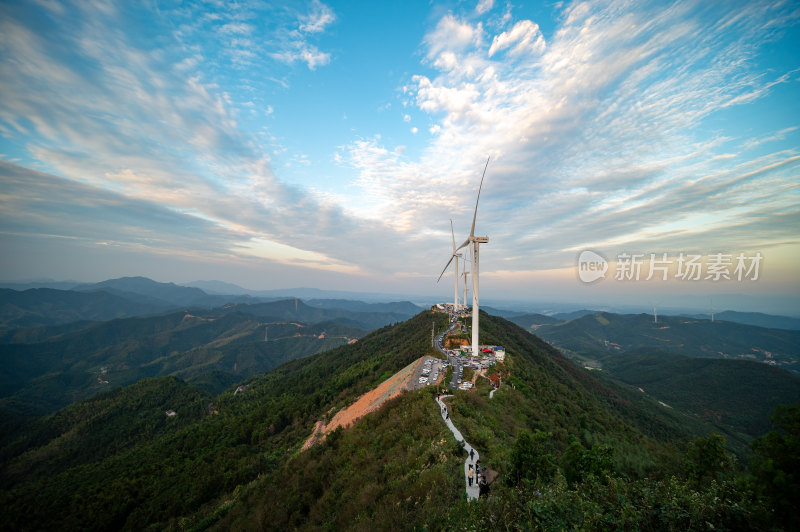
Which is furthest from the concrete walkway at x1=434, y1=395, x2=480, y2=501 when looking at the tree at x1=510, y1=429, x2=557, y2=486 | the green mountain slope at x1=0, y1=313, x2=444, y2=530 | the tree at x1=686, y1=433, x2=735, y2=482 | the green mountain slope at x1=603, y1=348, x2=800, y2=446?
the green mountain slope at x1=603, y1=348, x2=800, y2=446

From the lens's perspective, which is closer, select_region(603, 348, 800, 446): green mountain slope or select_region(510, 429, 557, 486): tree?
select_region(510, 429, 557, 486): tree

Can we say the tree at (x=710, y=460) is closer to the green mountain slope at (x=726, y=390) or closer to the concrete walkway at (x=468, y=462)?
the concrete walkway at (x=468, y=462)

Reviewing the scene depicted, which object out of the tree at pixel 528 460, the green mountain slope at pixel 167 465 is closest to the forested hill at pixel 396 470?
the tree at pixel 528 460

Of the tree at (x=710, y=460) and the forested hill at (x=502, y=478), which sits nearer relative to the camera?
the forested hill at (x=502, y=478)

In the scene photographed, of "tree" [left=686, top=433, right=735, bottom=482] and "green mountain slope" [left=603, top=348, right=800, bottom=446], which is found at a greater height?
"tree" [left=686, top=433, right=735, bottom=482]

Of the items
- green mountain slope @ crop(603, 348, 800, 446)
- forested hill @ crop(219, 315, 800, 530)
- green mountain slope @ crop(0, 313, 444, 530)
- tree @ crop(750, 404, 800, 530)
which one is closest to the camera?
forested hill @ crop(219, 315, 800, 530)

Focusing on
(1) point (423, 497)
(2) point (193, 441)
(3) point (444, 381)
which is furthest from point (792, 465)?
(2) point (193, 441)

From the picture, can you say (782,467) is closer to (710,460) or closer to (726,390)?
(710,460)

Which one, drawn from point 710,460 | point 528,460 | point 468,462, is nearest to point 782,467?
point 710,460

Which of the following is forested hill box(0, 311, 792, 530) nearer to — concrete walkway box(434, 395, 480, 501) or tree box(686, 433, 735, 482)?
tree box(686, 433, 735, 482)

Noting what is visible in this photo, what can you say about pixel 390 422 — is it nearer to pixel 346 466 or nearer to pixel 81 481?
pixel 346 466

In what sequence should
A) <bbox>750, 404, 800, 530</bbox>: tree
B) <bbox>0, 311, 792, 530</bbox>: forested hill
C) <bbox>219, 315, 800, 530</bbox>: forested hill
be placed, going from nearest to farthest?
<bbox>219, 315, 800, 530</bbox>: forested hill, <bbox>0, 311, 792, 530</bbox>: forested hill, <bbox>750, 404, 800, 530</bbox>: tree

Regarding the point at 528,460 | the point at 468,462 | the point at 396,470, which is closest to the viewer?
the point at 528,460
